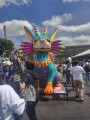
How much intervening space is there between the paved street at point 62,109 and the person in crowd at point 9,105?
11.7 feet

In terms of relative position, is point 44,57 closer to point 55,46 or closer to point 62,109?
point 55,46

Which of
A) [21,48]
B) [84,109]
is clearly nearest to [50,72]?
[21,48]

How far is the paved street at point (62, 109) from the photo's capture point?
8.17 m

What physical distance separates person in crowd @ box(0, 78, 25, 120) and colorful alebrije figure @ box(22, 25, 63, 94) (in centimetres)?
828

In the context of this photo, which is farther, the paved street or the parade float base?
the parade float base

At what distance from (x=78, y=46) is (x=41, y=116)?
142 m

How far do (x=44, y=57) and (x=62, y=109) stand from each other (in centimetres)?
349

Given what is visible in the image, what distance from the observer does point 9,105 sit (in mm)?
3248

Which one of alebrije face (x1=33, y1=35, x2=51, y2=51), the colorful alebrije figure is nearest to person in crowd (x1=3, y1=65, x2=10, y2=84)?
the colorful alebrije figure

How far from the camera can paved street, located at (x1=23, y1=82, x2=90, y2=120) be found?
8.17 m

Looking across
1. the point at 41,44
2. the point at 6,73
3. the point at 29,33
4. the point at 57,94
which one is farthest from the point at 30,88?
the point at 6,73

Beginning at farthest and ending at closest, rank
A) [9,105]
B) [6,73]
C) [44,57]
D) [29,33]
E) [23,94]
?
1. [6,73]
2. [29,33]
3. [44,57]
4. [23,94]
5. [9,105]

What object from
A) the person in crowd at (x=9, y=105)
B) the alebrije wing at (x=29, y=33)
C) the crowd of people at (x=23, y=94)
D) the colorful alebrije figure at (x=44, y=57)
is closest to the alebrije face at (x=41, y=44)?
the colorful alebrije figure at (x=44, y=57)

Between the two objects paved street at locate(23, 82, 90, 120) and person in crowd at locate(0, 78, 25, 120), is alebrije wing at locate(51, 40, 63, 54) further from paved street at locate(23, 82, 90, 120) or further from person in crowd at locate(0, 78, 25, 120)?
person in crowd at locate(0, 78, 25, 120)
